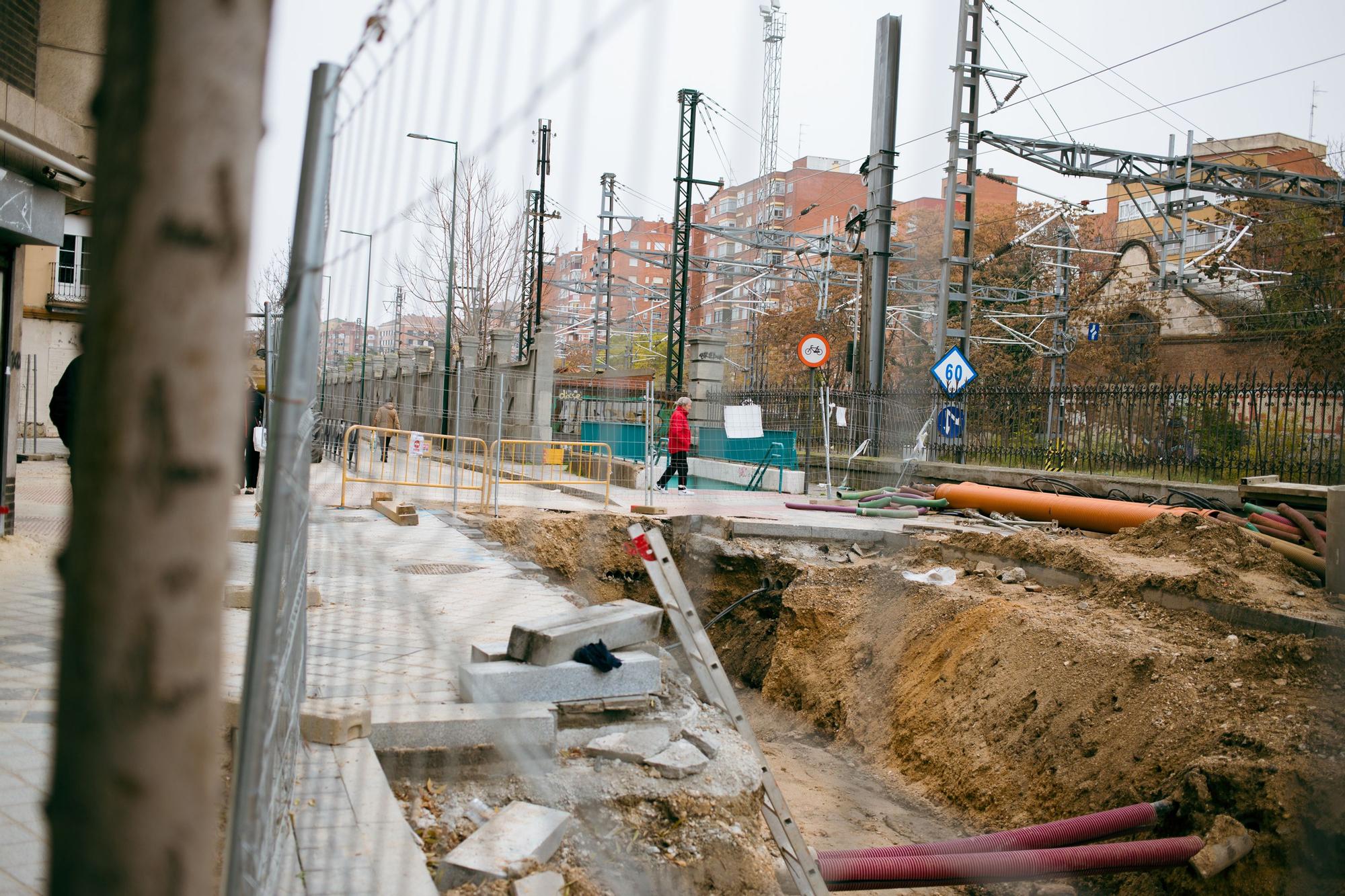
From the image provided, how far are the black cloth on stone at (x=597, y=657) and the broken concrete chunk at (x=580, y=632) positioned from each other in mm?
36

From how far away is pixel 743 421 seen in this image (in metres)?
17.1

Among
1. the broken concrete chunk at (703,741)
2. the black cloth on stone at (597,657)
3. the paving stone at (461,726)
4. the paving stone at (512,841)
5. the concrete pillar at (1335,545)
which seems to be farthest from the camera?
the concrete pillar at (1335,545)

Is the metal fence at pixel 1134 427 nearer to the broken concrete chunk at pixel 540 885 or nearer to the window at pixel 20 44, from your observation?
the window at pixel 20 44

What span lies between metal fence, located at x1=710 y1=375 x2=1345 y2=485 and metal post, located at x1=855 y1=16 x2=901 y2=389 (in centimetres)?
96

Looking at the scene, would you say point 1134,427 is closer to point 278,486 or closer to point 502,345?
point 278,486

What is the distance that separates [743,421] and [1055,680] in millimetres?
10405

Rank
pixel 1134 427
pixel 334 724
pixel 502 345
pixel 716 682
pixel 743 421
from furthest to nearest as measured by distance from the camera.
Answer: pixel 502 345 → pixel 743 421 → pixel 1134 427 → pixel 716 682 → pixel 334 724

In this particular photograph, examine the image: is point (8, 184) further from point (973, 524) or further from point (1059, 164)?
point (1059, 164)

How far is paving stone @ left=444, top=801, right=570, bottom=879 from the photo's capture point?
3.38m

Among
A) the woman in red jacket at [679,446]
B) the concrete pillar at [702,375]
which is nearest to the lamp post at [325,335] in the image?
the woman in red jacket at [679,446]

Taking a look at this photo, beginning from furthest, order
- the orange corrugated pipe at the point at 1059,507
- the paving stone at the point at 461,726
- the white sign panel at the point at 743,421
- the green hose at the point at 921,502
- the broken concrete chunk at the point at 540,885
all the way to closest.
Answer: the white sign panel at the point at 743,421 < the green hose at the point at 921,502 < the orange corrugated pipe at the point at 1059,507 < the paving stone at the point at 461,726 < the broken concrete chunk at the point at 540,885

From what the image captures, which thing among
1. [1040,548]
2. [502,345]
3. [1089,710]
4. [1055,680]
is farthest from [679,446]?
[502,345]

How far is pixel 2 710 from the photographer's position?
4090mm

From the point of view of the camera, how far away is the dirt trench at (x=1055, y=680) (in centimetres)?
530
